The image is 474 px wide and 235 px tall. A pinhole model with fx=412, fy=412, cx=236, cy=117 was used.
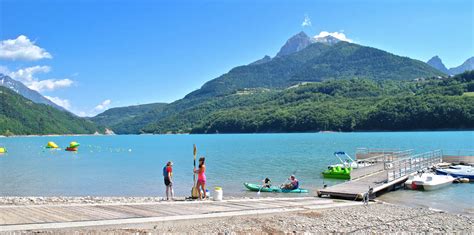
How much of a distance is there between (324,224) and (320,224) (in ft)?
0.50

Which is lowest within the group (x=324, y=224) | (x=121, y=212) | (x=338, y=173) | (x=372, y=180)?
(x=338, y=173)

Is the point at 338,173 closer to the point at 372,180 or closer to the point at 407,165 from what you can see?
the point at 407,165

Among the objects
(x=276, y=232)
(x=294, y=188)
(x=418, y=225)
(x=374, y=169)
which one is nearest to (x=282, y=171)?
(x=374, y=169)

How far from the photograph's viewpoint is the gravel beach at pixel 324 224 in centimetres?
1303

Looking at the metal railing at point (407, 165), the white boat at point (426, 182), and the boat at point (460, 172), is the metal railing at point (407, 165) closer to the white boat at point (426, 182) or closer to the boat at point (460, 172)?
the white boat at point (426, 182)

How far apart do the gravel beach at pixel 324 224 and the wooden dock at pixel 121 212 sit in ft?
1.07

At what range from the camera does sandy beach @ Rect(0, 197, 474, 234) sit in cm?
1295

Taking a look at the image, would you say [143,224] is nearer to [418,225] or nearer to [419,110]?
[418,225]

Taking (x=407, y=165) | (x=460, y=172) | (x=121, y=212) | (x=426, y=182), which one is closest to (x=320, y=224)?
(x=121, y=212)

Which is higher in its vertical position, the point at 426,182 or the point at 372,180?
the point at 372,180

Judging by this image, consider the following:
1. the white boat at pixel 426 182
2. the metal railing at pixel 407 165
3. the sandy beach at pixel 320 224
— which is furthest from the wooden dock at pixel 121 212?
the metal railing at pixel 407 165

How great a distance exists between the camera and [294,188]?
29.4 metres

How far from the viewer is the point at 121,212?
14711 mm

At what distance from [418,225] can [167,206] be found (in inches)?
393
